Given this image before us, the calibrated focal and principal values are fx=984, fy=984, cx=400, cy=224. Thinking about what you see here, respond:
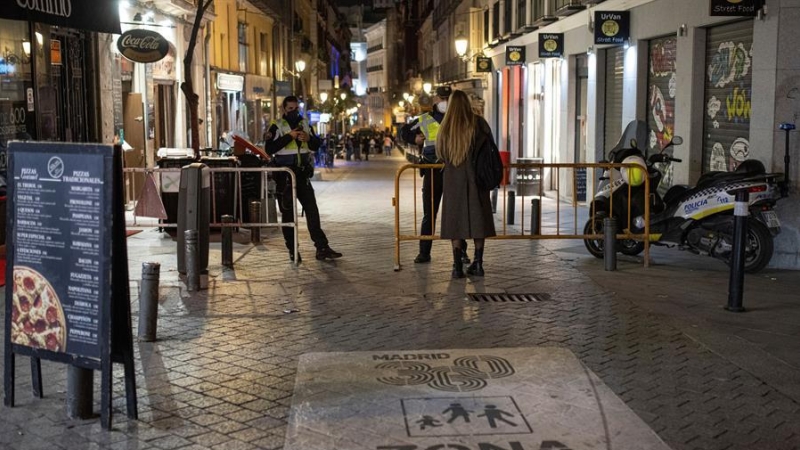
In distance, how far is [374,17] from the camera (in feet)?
555

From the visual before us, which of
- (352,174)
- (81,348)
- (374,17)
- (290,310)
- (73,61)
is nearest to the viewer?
(81,348)

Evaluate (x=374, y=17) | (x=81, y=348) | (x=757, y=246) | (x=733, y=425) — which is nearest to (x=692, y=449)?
(x=733, y=425)

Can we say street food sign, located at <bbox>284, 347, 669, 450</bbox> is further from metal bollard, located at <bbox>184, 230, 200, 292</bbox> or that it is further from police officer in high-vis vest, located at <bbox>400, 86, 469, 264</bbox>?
police officer in high-vis vest, located at <bbox>400, 86, 469, 264</bbox>

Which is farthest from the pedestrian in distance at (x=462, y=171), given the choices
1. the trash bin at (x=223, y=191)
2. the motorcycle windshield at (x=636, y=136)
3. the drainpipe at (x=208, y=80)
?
the drainpipe at (x=208, y=80)

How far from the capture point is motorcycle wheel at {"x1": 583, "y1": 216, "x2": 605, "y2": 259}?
11.2m

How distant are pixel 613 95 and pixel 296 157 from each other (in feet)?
24.7

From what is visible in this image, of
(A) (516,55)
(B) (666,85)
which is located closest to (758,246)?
(B) (666,85)

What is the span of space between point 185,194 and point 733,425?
5986mm

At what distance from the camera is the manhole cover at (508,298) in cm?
898

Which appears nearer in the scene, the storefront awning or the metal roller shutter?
the storefront awning

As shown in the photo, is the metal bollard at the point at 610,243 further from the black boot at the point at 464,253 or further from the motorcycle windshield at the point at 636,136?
the motorcycle windshield at the point at 636,136

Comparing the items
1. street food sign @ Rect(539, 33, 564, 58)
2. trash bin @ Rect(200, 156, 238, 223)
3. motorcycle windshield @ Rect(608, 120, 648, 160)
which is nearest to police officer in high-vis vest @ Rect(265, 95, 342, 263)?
trash bin @ Rect(200, 156, 238, 223)

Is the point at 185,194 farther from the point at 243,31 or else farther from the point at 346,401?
the point at 243,31

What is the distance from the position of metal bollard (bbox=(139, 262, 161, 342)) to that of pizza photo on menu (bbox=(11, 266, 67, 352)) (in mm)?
1530
